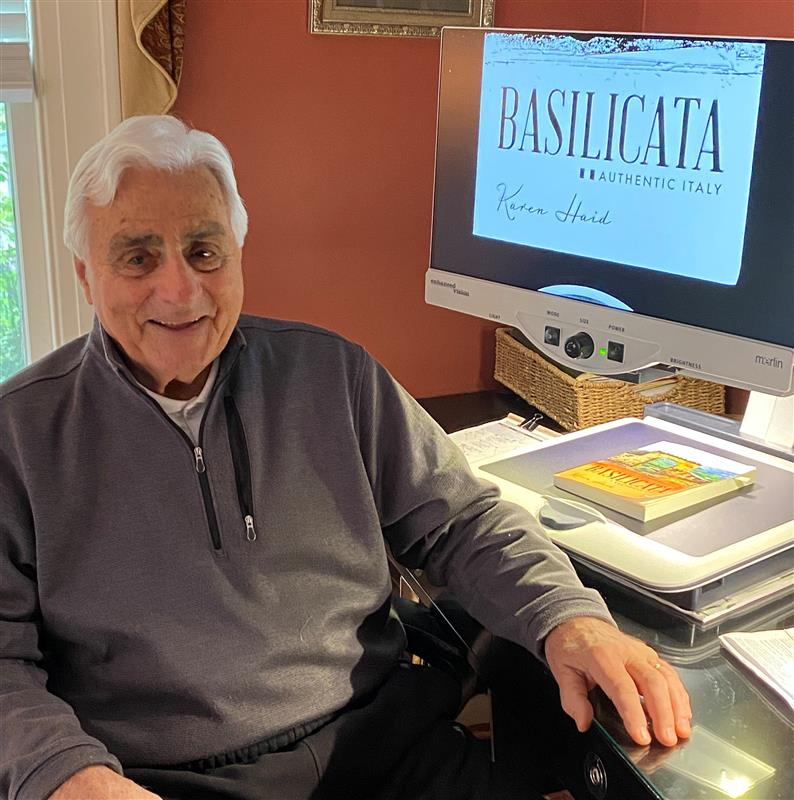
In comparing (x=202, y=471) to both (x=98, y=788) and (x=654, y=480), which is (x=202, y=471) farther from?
(x=654, y=480)

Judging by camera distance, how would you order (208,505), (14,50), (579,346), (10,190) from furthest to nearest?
(10,190) < (14,50) < (579,346) < (208,505)

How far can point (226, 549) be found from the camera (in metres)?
1.32

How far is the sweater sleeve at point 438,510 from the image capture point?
54.4 inches

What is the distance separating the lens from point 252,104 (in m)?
2.14

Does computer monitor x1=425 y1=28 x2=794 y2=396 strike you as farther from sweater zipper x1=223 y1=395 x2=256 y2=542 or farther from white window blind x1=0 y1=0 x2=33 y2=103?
white window blind x1=0 y1=0 x2=33 y2=103

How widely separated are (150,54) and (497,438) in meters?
0.95

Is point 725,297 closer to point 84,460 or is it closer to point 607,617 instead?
point 607,617

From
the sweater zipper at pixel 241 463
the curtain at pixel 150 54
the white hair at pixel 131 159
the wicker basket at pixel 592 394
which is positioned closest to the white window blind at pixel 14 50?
the curtain at pixel 150 54

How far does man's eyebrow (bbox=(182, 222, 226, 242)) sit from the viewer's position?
1.37 meters

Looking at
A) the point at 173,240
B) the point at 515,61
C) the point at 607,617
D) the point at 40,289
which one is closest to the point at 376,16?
the point at 515,61

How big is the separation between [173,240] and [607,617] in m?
0.71

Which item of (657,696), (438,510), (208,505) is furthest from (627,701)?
(208,505)

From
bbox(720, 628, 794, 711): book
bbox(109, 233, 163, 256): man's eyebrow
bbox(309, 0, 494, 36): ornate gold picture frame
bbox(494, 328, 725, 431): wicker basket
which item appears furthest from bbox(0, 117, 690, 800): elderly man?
bbox(309, 0, 494, 36): ornate gold picture frame

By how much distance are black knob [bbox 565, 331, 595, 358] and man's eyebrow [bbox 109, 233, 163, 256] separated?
0.64 m
